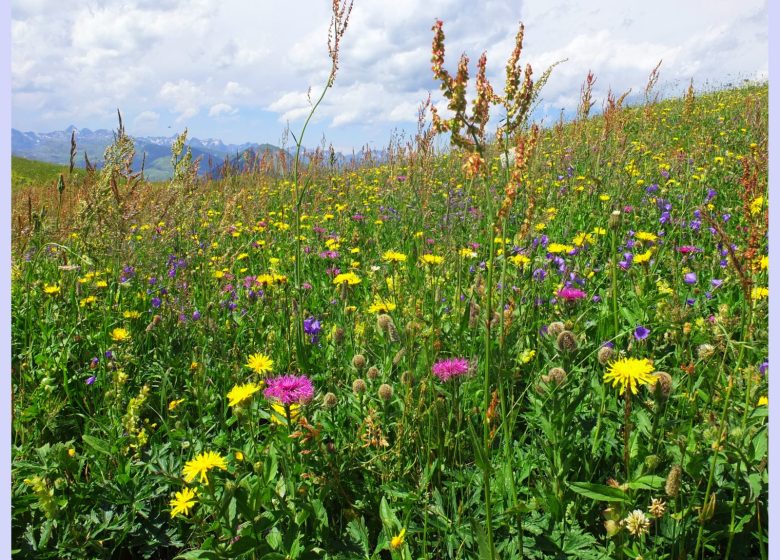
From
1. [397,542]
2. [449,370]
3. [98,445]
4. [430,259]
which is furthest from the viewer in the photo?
[430,259]

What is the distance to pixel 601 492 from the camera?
1236 millimetres

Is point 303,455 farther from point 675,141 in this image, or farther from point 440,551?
point 675,141

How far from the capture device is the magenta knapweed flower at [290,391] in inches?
57.6

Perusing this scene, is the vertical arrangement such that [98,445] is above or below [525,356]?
below

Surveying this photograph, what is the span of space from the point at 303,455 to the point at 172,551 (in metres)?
0.52

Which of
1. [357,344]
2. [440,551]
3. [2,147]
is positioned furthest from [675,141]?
[2,147]

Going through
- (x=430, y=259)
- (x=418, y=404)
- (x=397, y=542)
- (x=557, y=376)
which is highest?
(x=430, y=259)

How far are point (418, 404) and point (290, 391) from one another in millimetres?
384

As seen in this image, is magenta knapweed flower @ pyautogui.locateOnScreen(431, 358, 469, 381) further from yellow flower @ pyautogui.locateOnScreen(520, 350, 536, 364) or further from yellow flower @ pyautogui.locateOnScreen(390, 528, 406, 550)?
yellow flower @ pyautogui.locateOnScreen(390, 528, 406, 550)

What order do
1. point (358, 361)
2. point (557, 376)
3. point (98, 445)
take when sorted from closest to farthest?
point (557, 376)
point (98, 445)
point (358, 361)

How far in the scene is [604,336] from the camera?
6.98 feet

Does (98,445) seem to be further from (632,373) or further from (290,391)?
(632,373)

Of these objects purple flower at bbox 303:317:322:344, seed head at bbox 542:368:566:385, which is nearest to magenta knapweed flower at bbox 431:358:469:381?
seed head at bbox 542:368:566:385

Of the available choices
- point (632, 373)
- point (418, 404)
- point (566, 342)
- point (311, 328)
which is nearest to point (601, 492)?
point (632, 373)
